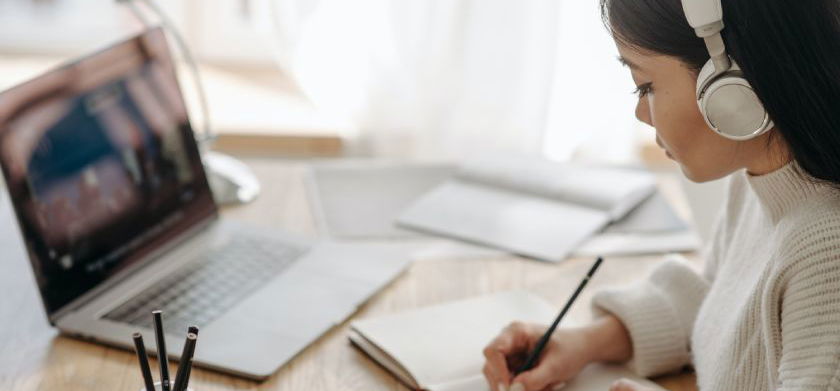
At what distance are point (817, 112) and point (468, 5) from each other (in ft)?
4.19

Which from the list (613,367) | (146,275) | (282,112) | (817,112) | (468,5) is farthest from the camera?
(282,112)

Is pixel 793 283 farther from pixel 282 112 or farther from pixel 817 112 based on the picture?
pixel 282 112

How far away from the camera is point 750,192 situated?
127 centimetres

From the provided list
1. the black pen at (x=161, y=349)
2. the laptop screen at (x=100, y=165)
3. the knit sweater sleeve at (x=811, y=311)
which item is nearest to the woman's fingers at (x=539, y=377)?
the knit sweater sleeve at (x=811, y=311)

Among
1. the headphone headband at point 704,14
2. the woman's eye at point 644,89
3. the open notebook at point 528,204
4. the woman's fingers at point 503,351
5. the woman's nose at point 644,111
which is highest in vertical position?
the headphone headband at point 704,14

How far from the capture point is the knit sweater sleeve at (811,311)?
959 millimetres

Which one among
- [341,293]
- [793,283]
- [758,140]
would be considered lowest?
[341,293]

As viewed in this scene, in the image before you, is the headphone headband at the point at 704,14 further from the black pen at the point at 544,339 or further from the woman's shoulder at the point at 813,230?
the black pen at the point at 544,339

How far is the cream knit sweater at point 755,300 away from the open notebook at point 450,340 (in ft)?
0.22

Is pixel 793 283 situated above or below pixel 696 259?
above

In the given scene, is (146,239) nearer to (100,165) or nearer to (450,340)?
(100,165)

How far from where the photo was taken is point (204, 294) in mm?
1356

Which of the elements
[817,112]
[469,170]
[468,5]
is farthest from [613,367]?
[468,5]

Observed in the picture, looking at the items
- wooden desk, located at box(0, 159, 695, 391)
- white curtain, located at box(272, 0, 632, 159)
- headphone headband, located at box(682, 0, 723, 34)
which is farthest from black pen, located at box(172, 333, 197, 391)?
white curtain, located at box(272, 0, 632, 159)
